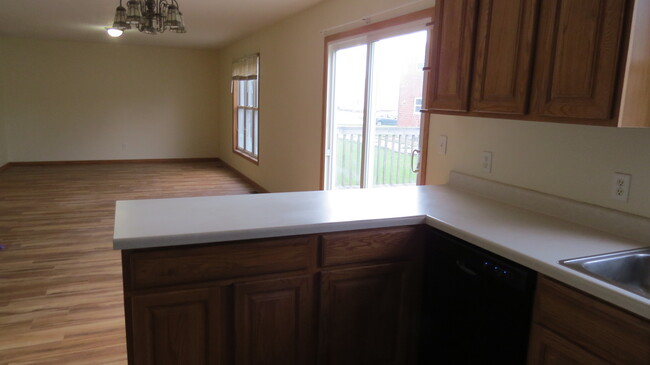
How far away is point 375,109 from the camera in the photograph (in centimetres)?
371

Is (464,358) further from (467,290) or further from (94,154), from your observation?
(94,154)

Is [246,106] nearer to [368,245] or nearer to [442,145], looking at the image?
[442,145]

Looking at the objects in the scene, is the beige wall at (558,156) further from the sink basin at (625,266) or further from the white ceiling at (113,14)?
the white ceiling at (113,14)

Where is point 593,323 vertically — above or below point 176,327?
above

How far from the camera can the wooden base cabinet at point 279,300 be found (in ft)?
5.43

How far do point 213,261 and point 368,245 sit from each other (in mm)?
651

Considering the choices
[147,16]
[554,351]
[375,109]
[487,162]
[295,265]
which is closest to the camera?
[554,351]

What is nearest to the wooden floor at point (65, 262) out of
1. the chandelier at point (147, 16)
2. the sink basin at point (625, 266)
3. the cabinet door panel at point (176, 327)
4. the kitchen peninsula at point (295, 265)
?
the cabinet door panel at point (176, 327)

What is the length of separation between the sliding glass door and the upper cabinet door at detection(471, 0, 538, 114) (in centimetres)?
101


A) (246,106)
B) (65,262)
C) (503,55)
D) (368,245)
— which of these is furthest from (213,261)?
(246,106)

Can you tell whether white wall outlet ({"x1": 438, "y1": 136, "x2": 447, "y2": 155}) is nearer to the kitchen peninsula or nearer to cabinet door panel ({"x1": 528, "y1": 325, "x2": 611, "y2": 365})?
the kitchen peninsula

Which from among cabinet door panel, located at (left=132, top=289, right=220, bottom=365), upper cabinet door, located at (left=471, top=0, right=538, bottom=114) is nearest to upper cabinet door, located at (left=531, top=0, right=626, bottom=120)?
upper cabinet door, located at (left=471, top=0, right=538, bottom=114)

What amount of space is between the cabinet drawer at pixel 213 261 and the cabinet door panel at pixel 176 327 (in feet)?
0.20

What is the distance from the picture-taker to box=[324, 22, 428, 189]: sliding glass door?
321cm
